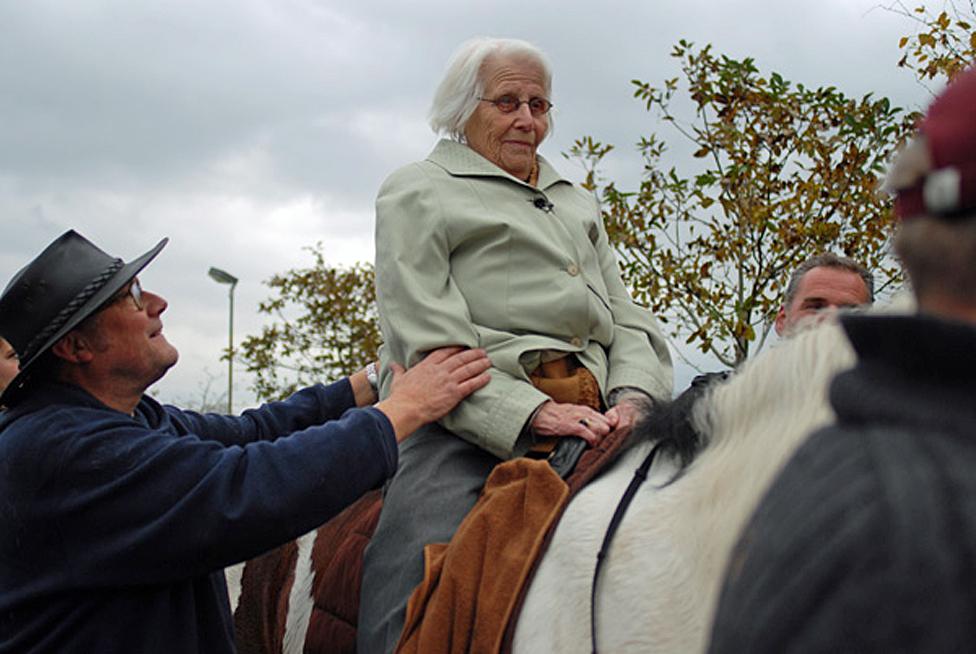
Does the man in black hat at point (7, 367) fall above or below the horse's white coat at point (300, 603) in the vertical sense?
above

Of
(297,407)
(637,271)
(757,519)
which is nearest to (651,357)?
(297,407)

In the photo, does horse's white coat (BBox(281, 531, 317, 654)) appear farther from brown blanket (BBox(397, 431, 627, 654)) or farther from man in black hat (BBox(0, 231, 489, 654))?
brown blanket (BBox(397, 431, 627, 654))

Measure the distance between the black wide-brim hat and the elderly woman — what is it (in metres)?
0.77

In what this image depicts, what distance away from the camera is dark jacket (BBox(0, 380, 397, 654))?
2.54m

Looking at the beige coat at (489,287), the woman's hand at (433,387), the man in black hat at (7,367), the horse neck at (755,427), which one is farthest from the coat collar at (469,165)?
the man in black hat at (7,367)

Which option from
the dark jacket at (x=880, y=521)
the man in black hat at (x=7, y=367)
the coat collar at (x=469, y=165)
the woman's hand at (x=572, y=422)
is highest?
the coat collar at (x=469, y=165)

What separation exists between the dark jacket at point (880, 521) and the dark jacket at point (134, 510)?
1.74 meters

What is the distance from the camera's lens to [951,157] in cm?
96

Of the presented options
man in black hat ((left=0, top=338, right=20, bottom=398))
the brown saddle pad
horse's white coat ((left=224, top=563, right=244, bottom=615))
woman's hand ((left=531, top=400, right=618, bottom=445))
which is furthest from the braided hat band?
man in black hat ((left=0, top=338, right=20, bottom=398))

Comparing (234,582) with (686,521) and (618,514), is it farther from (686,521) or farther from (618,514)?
(686,521)

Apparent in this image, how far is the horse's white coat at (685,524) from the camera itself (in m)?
1.73

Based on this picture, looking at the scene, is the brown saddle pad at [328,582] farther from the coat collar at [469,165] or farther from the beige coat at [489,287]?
the coat collar at [469,165]

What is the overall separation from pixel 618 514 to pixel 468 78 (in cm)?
166

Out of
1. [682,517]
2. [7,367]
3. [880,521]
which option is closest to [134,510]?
[682,517]
